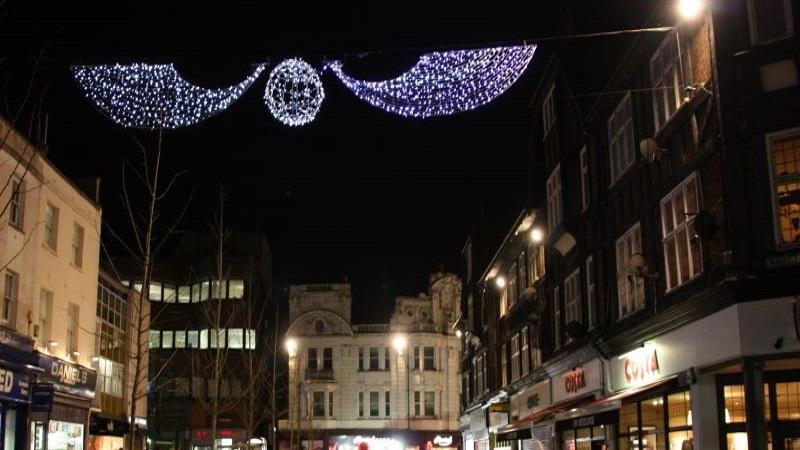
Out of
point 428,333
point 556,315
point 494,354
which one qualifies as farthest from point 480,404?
point 428,333

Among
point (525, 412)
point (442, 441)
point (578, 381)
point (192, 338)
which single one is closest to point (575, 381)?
point (578, 381)

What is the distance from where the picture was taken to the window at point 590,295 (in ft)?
81.2

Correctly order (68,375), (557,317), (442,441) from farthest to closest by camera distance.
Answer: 1. (442,441)
2. (557,317)
3. (68,375)

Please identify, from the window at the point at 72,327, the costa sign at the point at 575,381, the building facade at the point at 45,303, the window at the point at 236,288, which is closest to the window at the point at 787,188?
the costa sign at the point at 575,381

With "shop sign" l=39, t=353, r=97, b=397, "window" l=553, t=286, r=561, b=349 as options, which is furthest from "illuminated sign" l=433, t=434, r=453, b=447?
"shop sign" l=39, t=353, r=97, b=397

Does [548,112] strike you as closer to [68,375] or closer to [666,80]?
[666,80]

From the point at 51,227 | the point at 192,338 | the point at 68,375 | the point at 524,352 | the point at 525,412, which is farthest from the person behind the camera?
the point at 192,338

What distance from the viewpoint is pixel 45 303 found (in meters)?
27.1

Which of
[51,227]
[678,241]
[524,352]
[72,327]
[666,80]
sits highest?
[666,80]

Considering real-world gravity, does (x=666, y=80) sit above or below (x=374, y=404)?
above

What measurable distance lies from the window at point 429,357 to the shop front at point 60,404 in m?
44.2

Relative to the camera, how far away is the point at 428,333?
73.4 meters

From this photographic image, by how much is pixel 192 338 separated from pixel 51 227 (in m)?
39.2

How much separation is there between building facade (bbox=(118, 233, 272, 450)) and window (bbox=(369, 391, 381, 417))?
8.73 m
